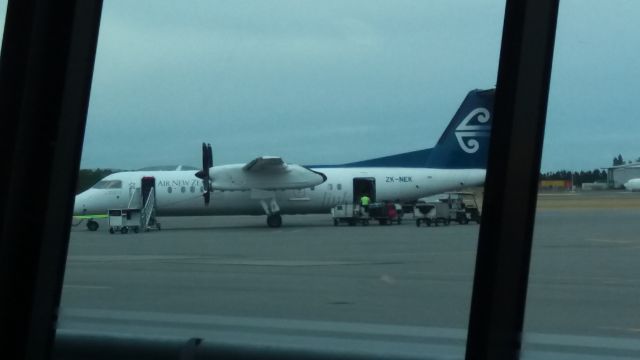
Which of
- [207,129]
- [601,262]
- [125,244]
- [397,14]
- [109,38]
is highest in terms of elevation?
[397,14]

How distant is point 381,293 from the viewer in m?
4.63

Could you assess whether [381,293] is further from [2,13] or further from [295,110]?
Answer: [2,13]

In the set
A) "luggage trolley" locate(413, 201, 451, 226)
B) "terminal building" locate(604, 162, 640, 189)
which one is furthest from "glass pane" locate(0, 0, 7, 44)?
"luggage trolley" locate(413, 201, 451, 226)

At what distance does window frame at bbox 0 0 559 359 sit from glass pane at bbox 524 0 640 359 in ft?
0.53

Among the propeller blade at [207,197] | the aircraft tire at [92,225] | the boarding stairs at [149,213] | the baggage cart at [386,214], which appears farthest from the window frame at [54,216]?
the propeller blade at [207,197]

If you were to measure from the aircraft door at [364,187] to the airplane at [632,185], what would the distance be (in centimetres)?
1351

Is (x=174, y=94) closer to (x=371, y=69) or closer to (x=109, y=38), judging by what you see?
(x=109, y=38)

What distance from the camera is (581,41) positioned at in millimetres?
2914

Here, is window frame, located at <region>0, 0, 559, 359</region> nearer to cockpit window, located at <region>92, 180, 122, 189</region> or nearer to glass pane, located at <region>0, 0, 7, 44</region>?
glass pane, located at <region>0, 0, 7, 44</region>

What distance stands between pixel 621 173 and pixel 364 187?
48.0ft

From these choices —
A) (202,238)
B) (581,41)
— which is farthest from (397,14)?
(202,238)

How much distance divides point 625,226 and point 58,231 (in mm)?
3297

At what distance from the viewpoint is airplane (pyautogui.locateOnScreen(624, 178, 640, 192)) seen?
3.43m

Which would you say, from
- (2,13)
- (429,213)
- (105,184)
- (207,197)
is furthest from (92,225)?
(207,197)
